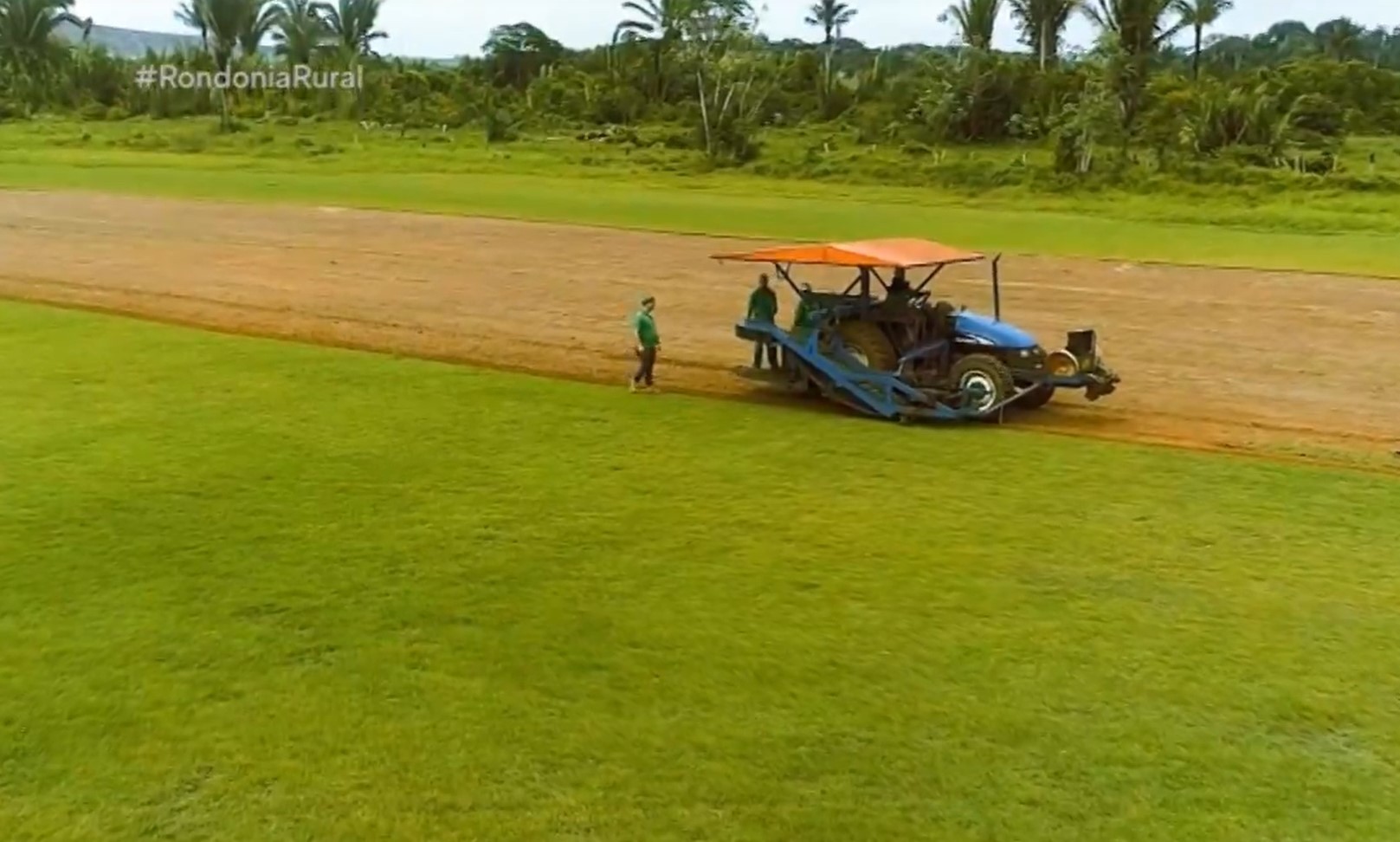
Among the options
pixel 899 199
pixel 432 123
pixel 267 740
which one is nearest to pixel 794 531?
pixel 267 740

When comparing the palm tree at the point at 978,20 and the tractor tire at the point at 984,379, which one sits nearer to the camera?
the tractor tire at the point at 984,379

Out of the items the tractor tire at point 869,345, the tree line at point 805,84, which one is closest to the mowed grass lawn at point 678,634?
the tractor tire at point 869,345

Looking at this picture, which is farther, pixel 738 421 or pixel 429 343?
pixel 429 343

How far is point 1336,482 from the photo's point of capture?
10.9 m

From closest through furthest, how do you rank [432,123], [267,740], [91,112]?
[267,740] < [432,123] < [91,112]

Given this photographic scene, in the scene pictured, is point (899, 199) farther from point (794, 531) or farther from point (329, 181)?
point (794, 531)

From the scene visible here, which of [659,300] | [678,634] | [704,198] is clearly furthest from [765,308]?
[704,198]

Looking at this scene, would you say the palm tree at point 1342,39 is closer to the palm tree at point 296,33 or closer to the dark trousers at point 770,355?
the palm tree at point 296,33

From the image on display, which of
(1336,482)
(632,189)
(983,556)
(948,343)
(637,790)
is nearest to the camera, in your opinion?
(637,790)

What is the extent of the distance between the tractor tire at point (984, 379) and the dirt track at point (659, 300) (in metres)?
0.52

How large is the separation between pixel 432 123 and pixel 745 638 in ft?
162

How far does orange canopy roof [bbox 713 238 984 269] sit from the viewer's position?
1225cm

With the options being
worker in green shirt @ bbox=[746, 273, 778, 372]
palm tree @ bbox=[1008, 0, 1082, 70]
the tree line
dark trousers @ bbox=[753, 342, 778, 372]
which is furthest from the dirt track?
palm tree @ bbox=[1008, 0, 1082, 70]

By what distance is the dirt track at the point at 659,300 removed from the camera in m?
13.7
